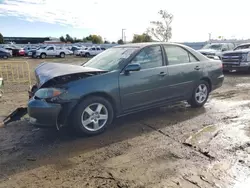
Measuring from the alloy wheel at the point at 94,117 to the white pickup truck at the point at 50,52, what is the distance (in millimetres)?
31887

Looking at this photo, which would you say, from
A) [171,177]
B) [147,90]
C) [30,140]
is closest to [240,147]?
[171,177]

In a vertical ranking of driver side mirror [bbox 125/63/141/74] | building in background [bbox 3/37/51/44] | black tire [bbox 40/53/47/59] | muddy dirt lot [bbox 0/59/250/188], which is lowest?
muddy dirt lot [bbox 0/59/250/188]

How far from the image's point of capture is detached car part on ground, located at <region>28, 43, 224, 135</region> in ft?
13.4

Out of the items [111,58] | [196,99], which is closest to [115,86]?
[111,58]

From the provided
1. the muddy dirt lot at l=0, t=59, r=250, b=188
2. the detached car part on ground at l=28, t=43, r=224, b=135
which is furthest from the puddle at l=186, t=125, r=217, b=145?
the detached car part on ground at l=28, t=43, r=224, b=135

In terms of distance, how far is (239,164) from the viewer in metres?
3.30

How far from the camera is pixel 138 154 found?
3.65 m

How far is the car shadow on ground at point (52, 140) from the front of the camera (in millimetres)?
3516

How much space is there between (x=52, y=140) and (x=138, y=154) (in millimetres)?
1566

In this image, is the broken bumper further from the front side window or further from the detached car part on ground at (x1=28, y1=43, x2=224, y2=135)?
the front side window

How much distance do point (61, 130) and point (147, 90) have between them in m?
1.85

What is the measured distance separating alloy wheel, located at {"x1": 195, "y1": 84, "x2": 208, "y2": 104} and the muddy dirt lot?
2.31ft

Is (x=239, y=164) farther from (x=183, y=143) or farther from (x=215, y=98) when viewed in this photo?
(x=215, y=98)

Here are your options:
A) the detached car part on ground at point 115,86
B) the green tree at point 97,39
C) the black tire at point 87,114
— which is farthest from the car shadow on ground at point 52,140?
the green tree at point 97,39
